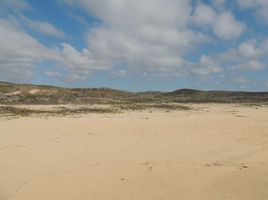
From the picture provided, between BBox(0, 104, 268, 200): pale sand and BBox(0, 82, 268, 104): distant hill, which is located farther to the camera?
BBox(0, 82, 268, 104): distant hill

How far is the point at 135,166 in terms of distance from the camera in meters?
6.19

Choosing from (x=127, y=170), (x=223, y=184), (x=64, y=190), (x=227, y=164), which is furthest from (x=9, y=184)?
(x=227, y=164)

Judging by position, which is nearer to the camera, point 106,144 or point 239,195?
point 239,195

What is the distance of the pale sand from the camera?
486 centimetres

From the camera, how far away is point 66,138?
9.69 metres

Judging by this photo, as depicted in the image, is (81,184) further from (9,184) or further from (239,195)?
(239,195)

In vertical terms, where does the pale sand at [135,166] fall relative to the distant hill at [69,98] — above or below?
below

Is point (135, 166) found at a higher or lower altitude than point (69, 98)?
lower

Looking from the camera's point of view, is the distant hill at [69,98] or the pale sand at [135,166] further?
the distant hill at [69,98]

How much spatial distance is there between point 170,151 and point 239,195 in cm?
294

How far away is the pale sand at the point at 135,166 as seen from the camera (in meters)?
4.86

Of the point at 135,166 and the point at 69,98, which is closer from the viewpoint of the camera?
the point at 135,166

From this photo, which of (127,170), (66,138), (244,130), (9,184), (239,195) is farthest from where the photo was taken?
(244,130)

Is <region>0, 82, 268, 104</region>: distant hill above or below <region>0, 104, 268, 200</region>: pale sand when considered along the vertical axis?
above
